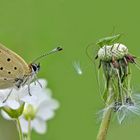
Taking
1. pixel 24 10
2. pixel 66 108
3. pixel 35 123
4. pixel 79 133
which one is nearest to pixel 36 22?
pixel 24 10

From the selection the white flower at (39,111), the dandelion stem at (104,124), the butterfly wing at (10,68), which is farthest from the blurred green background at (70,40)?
the dandelion stem at (104,124)

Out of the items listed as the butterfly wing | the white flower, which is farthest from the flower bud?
the butterfly wing

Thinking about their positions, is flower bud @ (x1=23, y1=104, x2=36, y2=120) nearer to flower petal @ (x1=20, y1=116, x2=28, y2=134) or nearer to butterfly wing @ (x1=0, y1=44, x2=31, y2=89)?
flower petal @ (x1=20, y1=116, x2=28, y2=134)

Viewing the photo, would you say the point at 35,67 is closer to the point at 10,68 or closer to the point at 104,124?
the point at 10,68

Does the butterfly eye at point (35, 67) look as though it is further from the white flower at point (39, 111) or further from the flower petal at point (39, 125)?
the flower petal at point (39, 125)

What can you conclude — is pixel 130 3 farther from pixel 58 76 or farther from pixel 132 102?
pixel 132 102

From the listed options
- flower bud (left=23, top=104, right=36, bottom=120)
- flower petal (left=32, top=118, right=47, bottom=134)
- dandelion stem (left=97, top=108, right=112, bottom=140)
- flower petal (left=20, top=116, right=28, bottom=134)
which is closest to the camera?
dandelion stem (left=97, top=108, right=112, bottom=140)
